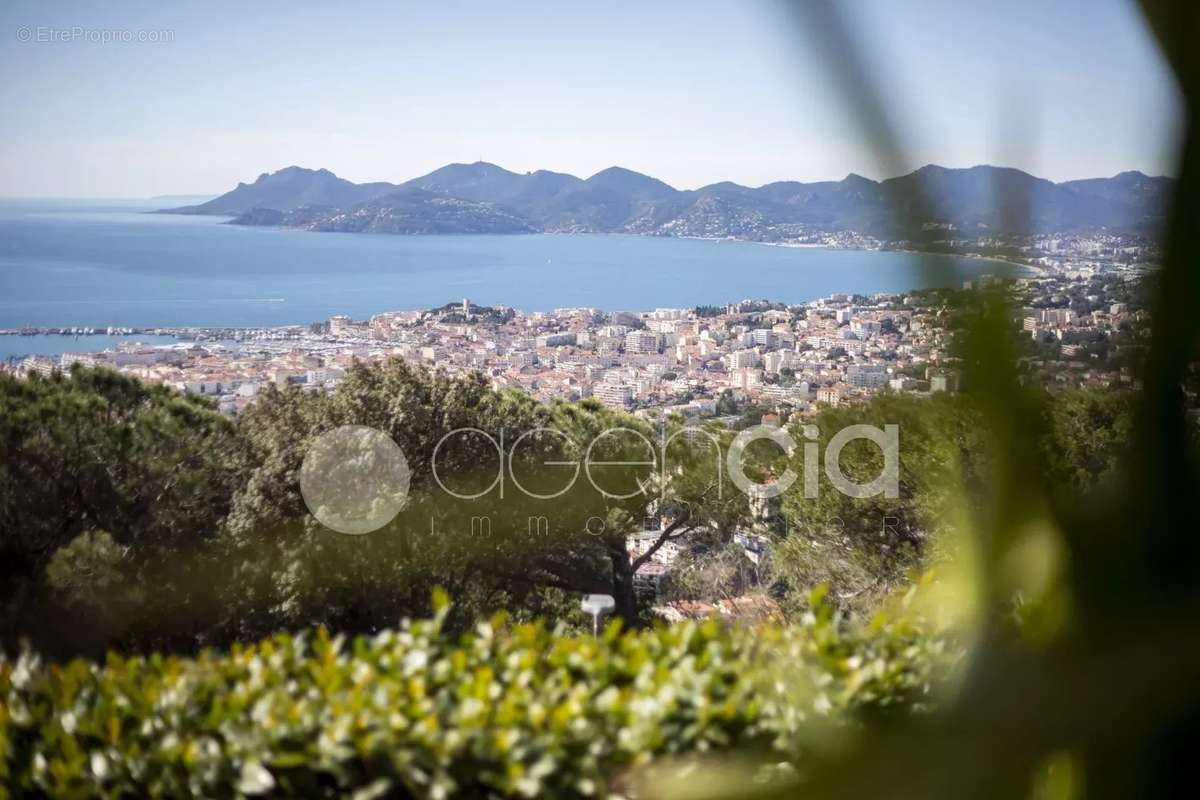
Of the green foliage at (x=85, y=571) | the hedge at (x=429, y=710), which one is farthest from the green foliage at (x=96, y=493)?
the hedge at (x=429, y=710)

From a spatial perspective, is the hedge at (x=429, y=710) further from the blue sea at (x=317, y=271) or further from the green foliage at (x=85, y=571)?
the blue sea at (x=317, y=271)

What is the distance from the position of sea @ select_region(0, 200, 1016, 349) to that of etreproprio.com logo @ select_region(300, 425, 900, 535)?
19.3 ft

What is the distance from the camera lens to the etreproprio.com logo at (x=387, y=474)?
6227 millimetres

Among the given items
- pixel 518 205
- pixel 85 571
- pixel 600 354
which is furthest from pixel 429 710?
pixel 518 205

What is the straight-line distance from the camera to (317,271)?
58.7 feet

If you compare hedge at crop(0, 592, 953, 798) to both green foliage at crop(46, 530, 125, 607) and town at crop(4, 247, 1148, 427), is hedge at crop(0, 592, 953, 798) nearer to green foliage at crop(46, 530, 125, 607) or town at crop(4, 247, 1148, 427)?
town at crop(4, 247, 1148, 427)

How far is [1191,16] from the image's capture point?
0.15 meters

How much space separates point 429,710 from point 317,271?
17307 millimetres

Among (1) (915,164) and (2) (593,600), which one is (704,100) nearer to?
(2) (593,600)

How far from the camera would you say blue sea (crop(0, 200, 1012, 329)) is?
13.5 meters

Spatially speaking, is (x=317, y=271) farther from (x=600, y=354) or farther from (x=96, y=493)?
(x=96, y=493)

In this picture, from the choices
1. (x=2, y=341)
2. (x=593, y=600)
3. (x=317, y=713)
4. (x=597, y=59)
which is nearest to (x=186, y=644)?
(x=593, y=600)

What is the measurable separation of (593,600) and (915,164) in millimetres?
4543

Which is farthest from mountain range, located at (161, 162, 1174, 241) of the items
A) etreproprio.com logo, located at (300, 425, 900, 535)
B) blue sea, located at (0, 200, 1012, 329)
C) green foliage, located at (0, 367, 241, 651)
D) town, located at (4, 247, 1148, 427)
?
green foliage, located at (0, 367, 241, 651)
